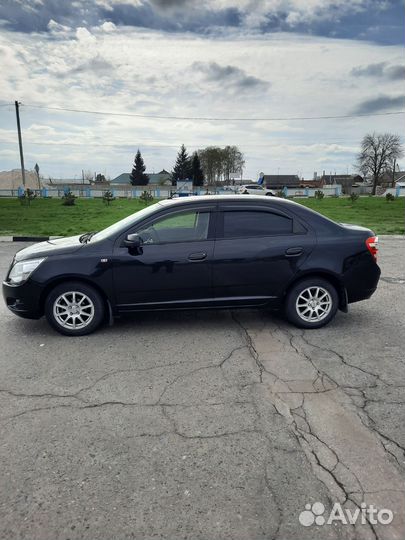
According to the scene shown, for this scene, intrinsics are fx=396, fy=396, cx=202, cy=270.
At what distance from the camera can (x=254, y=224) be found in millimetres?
4699

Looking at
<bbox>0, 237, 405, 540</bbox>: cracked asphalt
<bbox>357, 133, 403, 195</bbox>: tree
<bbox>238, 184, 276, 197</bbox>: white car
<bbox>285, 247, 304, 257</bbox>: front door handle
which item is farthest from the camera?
<bbox>357, 133, 403, 195</bbox>: tree

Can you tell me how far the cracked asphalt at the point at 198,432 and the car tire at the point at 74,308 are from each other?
134 millimetres

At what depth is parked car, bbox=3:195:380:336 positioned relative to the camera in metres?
4.45

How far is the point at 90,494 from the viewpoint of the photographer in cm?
224

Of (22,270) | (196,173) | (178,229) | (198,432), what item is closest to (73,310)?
(22,270)

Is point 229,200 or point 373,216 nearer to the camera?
point 229,200

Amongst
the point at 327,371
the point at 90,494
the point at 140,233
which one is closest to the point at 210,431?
the point at 90,494

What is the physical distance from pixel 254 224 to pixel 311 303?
116 cm

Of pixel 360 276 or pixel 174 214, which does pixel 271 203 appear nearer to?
pixel 174 214

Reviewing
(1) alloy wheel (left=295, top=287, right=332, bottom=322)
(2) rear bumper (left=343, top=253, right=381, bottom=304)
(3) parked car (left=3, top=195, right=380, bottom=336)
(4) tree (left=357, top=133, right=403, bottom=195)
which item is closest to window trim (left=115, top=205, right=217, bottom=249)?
(3) parked car (left=3, top=195, right=380, bottom=336)

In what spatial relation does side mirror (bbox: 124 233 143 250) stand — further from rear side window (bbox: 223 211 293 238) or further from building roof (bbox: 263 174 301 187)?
building roof (bbox: 263 174 301 187)

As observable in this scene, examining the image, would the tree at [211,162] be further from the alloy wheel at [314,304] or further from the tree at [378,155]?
the alloy wheel at [314,304]

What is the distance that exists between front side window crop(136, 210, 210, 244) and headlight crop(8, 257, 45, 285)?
121cm

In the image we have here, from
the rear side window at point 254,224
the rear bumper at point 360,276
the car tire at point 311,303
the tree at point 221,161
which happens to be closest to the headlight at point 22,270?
the rear side window at point 254,224
